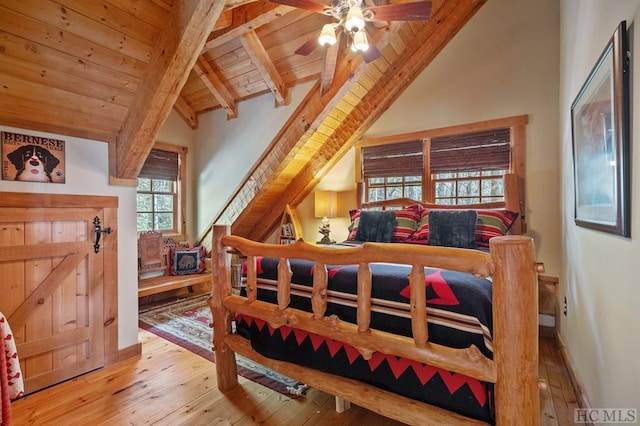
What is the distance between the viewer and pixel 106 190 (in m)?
2.29

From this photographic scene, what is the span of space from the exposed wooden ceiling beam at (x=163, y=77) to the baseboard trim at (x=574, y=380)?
9.52 ft

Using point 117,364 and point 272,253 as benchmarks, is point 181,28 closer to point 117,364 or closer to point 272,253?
point 272,253

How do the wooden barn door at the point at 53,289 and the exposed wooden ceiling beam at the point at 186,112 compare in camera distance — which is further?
the exposed wooden ceiling beam at the point at 186,112

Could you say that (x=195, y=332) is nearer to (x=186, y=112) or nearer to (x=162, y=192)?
(x=162, y=192)

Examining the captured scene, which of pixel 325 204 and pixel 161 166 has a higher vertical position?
pixel 161 166

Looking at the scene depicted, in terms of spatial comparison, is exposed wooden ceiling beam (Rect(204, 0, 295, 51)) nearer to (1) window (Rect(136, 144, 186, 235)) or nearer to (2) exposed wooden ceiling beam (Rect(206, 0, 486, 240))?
(2) exposed wooden ceiling beam (Rect(206, 0, 486, 240))

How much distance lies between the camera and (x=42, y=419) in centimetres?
170

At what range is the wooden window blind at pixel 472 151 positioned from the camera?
2967 millimetres

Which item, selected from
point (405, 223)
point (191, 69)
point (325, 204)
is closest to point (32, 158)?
point (191, 69)

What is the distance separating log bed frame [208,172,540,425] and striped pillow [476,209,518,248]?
1576 millimetres

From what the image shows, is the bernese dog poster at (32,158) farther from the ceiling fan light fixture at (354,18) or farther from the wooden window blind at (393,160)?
the wooden window blind at (393,160)

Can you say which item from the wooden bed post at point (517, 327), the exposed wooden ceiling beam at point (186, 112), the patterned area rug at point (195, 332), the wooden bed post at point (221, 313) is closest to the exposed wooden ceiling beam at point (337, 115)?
the patterned area rug at point (195, 332)

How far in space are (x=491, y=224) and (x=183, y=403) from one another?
2675 mm

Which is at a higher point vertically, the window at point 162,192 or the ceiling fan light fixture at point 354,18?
the ceiling fan light fixture at point 354,18
